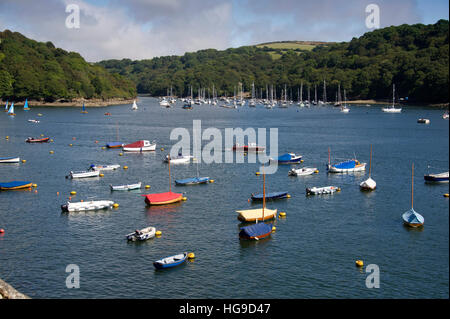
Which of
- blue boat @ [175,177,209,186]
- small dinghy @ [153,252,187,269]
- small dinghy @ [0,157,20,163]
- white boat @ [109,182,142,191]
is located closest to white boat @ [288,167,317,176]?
blue boat @ [175,177,209,186]

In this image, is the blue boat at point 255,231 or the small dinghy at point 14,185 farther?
the small dinghy at point 14,185

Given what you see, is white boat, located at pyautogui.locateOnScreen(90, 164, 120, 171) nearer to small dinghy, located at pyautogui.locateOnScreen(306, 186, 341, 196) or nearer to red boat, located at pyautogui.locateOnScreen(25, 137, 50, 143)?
small dinghy, located at pyautogui.locateOnScreen(306, 186, 341, 196)

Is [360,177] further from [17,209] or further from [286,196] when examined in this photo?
[17,209]

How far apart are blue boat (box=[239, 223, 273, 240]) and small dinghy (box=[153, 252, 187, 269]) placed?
7686 mm

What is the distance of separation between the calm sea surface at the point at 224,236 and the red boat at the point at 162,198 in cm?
105

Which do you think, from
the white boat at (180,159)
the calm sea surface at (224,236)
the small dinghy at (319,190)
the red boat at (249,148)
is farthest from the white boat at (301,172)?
the red boat at (249,148)

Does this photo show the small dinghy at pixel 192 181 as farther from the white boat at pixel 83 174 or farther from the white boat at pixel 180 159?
the white boat at pixel 180 159

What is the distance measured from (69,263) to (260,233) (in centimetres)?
1768

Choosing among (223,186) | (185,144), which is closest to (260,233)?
(223,186)

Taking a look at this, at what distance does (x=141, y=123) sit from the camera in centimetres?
15862

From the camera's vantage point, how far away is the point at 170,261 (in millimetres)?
38531

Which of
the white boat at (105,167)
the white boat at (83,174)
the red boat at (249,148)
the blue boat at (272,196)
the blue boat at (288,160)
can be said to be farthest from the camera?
the red boat at (249,148)

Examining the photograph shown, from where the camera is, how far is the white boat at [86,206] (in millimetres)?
53094

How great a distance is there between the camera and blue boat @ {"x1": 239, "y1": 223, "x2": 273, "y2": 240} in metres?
44.8
